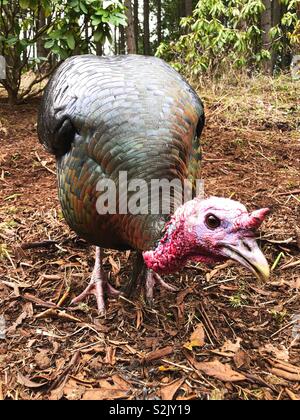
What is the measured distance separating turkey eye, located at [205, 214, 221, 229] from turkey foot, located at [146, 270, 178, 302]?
1208mm

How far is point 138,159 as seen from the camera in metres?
2.46

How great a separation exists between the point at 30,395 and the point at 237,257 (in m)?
1.25

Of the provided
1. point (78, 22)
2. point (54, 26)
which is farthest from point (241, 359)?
point (54, 26)

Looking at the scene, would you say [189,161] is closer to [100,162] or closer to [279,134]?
[100,162]

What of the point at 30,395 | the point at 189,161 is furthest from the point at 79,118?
the point at 30,395

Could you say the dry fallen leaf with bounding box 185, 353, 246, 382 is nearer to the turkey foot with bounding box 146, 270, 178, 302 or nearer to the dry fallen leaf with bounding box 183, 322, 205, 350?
the dry fallen leaf with bounding box 183, 322, 205, 350

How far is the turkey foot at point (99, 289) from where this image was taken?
120 inches

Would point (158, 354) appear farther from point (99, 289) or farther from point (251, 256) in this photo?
point (251, 256)

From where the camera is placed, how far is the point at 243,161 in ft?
16.6

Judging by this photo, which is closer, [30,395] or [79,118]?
[30,395]

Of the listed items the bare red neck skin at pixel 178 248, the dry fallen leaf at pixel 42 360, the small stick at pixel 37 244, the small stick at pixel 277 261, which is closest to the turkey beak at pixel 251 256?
the bare red neck skin at pixel 178 248

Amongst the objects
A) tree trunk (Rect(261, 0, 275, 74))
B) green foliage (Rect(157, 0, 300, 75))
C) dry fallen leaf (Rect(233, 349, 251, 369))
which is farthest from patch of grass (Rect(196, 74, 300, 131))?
dry fallen leaf (Rect(233, 349, 251, 369))

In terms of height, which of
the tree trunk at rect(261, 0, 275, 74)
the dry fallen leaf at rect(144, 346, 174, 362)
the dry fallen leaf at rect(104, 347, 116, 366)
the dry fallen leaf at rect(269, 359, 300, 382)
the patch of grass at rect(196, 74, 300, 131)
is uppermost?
the tree trunk at rect(261, 0, 275, 74)

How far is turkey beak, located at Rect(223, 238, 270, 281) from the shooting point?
1888mm
